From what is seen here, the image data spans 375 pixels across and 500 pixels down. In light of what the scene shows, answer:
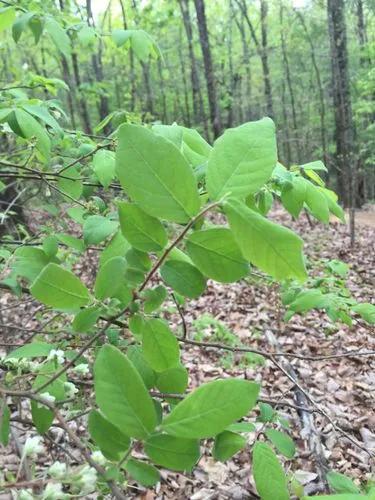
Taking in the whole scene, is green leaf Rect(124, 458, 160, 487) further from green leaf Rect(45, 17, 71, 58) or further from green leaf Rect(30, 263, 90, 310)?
green leaf Rect(45, 17, 71, 58)

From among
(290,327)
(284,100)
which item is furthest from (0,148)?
(284,100)

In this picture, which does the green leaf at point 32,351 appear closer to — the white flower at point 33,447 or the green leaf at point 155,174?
A: the white flower at point 33,447

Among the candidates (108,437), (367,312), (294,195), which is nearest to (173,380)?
(108,437)

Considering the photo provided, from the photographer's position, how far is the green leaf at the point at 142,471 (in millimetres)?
660

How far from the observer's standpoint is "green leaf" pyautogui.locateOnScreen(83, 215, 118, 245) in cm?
96

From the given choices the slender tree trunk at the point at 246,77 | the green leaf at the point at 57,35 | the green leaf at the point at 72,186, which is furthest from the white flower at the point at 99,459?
the slender tree trunk at the point at 246,77

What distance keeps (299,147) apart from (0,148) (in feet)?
65.8

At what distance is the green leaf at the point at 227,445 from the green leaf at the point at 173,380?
140 mm

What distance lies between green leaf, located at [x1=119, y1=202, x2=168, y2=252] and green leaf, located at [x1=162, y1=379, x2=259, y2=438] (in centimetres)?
24

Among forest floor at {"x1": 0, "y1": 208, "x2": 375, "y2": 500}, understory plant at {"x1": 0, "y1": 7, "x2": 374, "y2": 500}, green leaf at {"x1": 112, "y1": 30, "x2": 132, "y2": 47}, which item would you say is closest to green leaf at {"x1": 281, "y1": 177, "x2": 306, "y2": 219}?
understory plant at {"x1": 0, "y1": 7, "x2": 374, "y2": 500}

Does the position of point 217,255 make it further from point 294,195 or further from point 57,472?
point 294,195

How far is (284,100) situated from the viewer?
27.3 meters

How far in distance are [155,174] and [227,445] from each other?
0.55 metres

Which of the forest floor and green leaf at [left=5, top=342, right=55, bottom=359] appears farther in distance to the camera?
the forest floor
